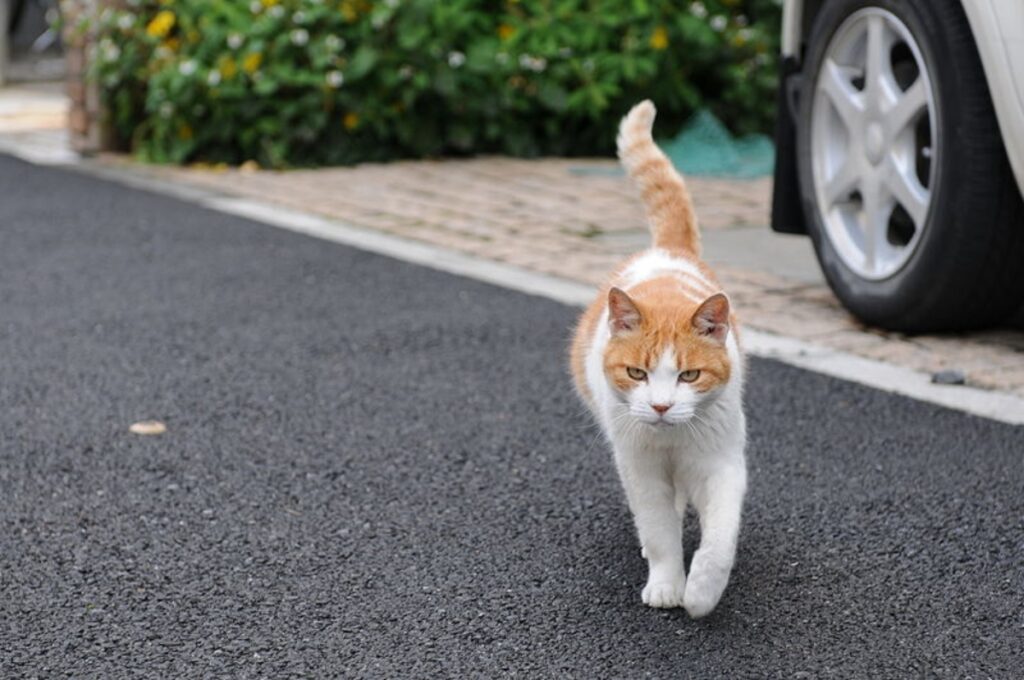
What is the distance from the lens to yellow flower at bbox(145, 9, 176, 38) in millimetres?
9148

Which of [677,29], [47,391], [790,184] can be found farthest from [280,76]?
[47,391]

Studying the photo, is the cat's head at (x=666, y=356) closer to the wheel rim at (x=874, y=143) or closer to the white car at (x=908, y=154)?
the white car at (x=908, y=154)

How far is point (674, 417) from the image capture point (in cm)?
281

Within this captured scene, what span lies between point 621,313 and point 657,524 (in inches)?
16.0

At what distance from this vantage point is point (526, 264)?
20.7 feet

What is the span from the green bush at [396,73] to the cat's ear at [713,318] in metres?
6.20

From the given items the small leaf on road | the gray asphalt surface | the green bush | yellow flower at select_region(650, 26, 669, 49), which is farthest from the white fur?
yellow flower at select_region(650, 26, 669, 49)

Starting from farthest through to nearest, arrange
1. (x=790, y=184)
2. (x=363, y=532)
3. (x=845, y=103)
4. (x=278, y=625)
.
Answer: (x=790, y=184) < (x=845, y=103) < (x=363, y=532) < (x=278, y=625)

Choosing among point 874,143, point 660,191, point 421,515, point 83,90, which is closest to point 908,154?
point 874,143

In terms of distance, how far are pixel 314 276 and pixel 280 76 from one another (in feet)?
9.69

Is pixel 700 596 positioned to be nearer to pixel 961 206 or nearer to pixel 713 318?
pixel 713 318

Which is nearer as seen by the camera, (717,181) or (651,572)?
(651,572)

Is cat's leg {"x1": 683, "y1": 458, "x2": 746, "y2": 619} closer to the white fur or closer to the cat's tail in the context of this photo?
the white fur

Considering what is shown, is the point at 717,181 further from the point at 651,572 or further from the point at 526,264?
the point at 651,572
